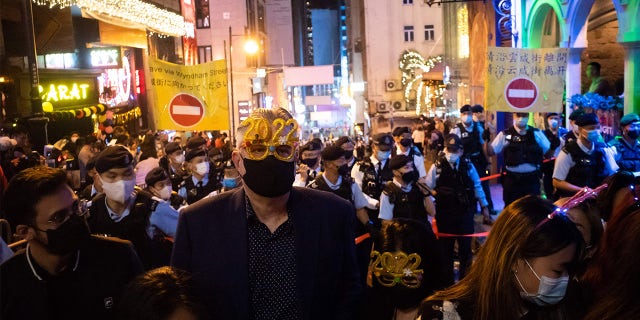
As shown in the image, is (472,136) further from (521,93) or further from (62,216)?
(62,216)

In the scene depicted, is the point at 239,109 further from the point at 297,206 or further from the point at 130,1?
the point at 297,206

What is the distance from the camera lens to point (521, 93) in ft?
39.1

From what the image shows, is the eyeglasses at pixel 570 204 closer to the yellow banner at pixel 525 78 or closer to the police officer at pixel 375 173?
the police officer at pixel 375 173

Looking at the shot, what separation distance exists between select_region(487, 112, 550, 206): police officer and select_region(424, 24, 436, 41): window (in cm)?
4530

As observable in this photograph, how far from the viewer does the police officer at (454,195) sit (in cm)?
991

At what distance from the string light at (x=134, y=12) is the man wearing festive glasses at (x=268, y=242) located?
57.6 feet

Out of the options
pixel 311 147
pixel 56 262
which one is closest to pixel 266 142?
pixel 56 262

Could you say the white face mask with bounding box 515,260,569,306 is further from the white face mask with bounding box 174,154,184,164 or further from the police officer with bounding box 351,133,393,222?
the white face mask with bounding box 174,154,184,164

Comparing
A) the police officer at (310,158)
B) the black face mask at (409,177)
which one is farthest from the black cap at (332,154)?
the police officer at (310,158)

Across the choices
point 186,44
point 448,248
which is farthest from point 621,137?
point 186,44

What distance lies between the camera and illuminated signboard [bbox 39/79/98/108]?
23797 mm

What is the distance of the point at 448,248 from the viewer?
9578 millimetres

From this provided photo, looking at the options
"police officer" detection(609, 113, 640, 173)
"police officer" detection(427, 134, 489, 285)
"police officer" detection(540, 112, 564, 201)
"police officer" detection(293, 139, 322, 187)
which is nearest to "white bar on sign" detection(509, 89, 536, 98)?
"police officer" detection(540, 112, 564, 201)

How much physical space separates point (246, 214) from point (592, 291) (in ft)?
5.72
